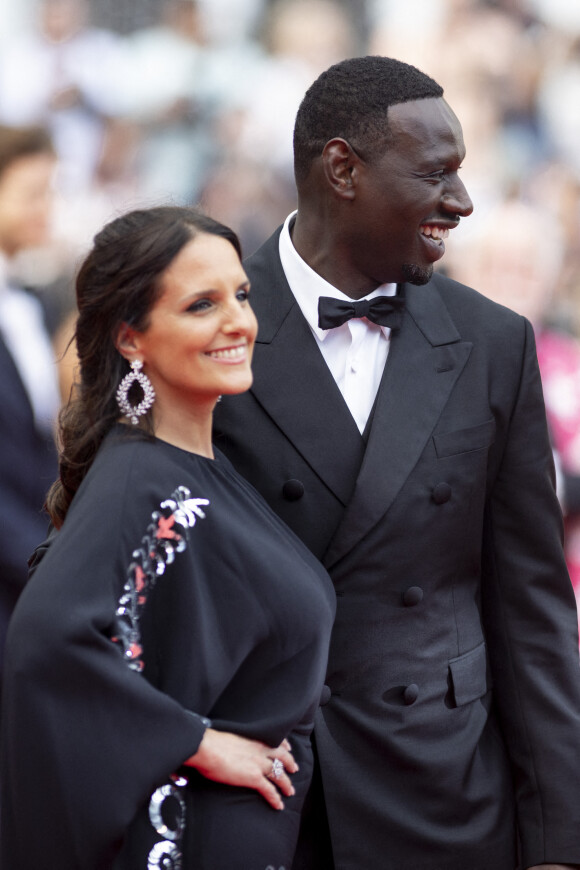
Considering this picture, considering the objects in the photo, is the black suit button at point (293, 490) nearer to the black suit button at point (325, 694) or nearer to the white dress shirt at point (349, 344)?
the white dress shirt at point (349, 344)

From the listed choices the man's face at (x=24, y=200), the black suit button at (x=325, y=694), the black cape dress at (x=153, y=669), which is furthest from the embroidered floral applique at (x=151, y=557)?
the man's face at (x=24, y=200)

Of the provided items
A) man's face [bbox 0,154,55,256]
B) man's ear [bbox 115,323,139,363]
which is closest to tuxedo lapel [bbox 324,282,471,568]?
man's ear [bbox 115,323,139,363]

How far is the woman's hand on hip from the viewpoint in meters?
1.92

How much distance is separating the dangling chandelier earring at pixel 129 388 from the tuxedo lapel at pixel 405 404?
0.42 metres

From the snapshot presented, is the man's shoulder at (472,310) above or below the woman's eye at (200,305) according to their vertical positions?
below

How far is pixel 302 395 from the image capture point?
2338 mm

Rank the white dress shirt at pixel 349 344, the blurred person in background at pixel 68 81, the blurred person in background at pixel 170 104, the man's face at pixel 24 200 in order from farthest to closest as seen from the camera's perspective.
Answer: the blurred person in background at pixel 170 104, the blurred person in background at pixel 68 81, the man's face at pixel 24 200, the white dress shirt at pixel 349 344

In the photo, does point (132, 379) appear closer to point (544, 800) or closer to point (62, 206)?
point (544, 800)

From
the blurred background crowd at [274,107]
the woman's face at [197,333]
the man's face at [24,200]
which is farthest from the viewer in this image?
the blurred background crowd at [274,107]

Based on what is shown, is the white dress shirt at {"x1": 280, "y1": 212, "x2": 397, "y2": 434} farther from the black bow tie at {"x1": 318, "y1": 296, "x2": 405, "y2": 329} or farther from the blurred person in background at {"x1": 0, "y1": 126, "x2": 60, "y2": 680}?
the blurred person in background at {"x1": 0, "y1": 126, "x2": 60, "y2": 680}

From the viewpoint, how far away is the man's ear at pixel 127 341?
80.4 inches

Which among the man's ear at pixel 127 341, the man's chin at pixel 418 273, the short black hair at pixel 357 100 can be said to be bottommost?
the man's ear at pixel 127 341

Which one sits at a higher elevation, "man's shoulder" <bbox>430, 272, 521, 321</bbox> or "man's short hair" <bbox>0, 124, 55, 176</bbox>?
"man's shoulder" <bbox>430, 272, 521, 321</bbox>

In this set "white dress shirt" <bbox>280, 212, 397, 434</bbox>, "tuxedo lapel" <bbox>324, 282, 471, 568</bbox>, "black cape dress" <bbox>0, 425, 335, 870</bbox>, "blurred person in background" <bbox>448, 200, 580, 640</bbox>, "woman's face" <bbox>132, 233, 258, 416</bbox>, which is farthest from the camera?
"blurred person in background" <bbox>448, 200, 580, 640</bbox>
